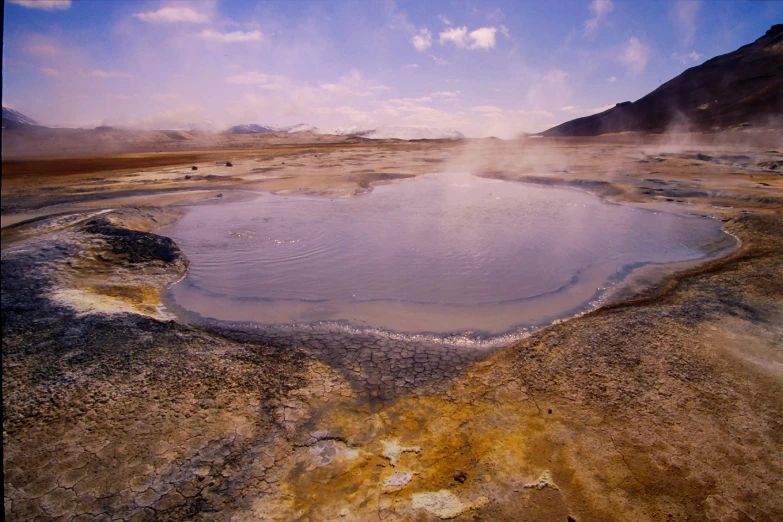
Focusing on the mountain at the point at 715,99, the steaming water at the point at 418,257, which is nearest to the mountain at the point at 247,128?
the mountain at the point at 715,99

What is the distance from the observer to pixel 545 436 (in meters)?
4.16

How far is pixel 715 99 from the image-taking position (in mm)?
54281

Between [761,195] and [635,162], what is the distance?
1157 cm

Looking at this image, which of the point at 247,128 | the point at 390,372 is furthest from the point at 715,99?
the point at 247,128

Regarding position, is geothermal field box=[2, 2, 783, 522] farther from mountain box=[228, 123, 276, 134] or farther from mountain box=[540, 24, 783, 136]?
mountain box=[228, 123, 276, 134]

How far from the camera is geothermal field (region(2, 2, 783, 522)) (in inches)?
140

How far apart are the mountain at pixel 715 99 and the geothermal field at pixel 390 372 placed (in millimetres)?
45796

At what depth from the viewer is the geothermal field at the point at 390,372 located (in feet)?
11.6

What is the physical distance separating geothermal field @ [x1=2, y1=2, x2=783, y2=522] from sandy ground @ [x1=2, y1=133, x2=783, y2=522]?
0.02 meters

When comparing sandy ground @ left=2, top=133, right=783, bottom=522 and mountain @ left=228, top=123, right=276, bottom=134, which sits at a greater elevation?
mountain @ left=228, top=123, right=276, bottom=134

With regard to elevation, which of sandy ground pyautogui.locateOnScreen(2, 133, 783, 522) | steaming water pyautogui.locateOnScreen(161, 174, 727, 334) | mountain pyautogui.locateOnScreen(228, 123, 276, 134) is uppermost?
mountain pyautogui.locateOnScreen(228, 123, 276, 134)

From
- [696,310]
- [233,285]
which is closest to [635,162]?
[696,310]

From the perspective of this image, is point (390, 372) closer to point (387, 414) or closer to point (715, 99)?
point (387, 414)

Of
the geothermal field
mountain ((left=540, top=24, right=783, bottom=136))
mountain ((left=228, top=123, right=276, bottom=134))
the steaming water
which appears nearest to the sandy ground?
the geothermal field
